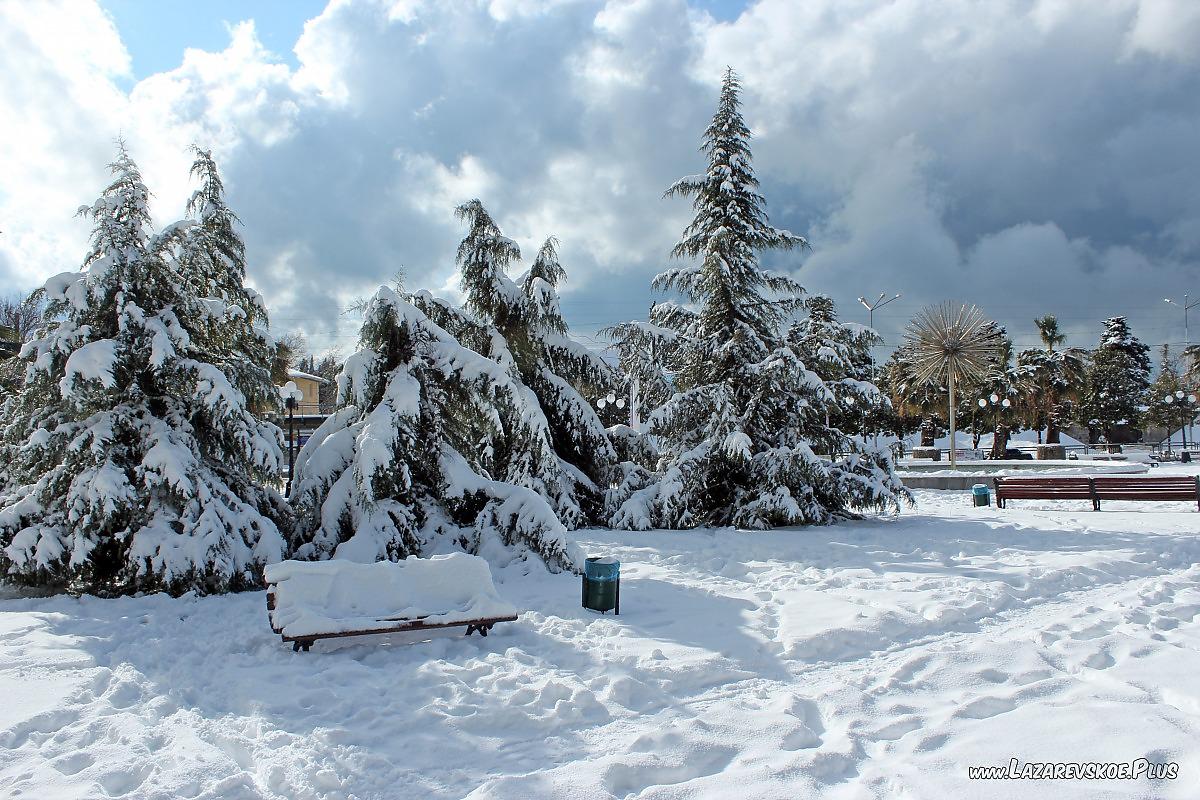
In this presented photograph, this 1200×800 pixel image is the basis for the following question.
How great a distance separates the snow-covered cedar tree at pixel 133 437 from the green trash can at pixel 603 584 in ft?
13.7

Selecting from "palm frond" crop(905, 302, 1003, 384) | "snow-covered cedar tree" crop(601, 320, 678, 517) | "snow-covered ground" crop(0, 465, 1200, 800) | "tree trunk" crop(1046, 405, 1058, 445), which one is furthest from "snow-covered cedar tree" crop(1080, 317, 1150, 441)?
"snow-covered ground" crop(0, 465, 1200, 800)

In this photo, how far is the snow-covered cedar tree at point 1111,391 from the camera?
167ft

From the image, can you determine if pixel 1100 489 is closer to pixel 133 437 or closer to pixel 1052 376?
pixel 133 437

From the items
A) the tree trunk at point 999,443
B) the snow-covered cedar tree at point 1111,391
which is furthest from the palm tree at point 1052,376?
the snow-covered cedar tree at point 1111,391

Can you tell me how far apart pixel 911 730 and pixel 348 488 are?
6.94 metres

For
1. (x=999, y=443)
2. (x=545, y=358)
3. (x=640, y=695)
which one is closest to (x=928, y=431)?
(x=999, y=443)

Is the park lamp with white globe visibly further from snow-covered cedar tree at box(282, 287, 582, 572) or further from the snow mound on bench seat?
the snow mound on bench seat

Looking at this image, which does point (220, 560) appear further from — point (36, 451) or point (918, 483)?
point (918, 483)

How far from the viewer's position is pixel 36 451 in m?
7.84

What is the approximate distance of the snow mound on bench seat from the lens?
5844 millimetres

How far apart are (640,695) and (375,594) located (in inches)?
113

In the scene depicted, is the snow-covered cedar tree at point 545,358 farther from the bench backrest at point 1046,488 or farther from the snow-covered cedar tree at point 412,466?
the bench backrest at point 1046,488

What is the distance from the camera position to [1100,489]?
15289mm

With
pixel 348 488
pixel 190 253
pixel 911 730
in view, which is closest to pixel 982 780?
pixel 911 730
